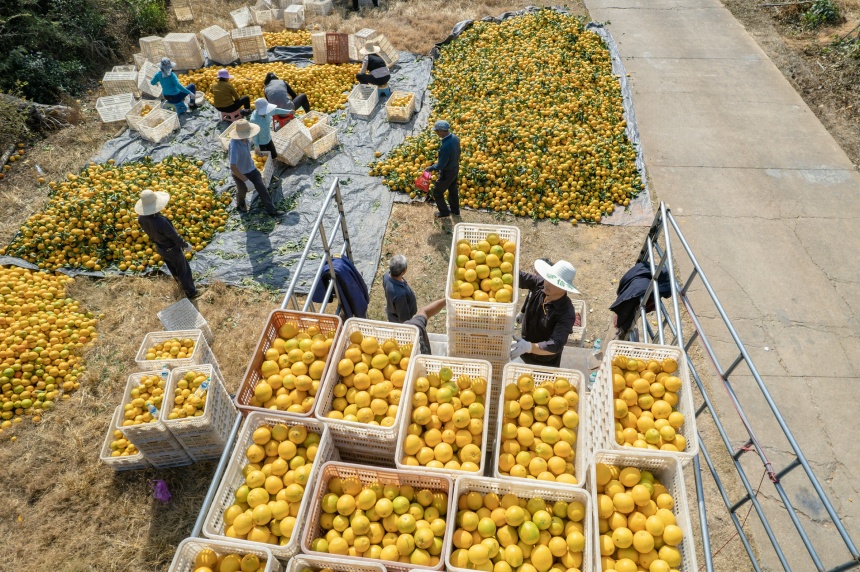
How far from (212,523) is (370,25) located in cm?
1684

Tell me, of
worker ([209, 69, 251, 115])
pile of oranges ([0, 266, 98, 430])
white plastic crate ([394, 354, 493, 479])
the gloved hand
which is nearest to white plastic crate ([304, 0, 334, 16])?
worker ([209, 69, 251, 115])

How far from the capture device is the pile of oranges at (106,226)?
9.09 m

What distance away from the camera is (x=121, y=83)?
13.2m

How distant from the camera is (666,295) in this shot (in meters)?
5.97

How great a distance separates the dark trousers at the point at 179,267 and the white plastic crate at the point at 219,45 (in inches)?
337

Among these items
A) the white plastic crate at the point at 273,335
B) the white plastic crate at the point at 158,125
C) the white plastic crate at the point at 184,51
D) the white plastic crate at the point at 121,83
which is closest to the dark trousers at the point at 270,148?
the white plastic crate at the point at 158,125

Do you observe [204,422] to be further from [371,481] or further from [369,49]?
[369,49]

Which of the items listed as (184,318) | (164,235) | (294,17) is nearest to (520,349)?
(184,318)

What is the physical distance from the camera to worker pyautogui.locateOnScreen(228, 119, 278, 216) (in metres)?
9.30

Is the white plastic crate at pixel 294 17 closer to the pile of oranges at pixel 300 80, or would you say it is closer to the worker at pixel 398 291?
the pile of oranges at pixel 300 80

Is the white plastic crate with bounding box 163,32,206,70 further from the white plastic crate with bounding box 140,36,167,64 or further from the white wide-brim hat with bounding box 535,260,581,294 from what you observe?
the white wide-brim hat with bounding box 535,260,581,294

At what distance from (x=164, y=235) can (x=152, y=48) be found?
1005 cm

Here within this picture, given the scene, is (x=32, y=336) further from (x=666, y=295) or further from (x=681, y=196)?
(x=681, y=196)

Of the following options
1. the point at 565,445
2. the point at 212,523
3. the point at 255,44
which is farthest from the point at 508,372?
the point at 255,44
